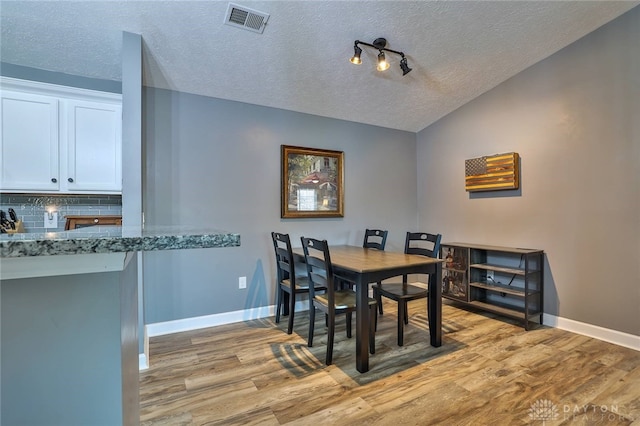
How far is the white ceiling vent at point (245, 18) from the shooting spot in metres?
2.08

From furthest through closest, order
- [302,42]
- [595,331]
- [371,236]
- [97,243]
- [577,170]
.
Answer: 1. [371,236]
2. [577,170]
3. [595,331]
4. [302,42]
5. [97,243]

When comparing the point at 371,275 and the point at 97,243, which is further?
the point at 371,275

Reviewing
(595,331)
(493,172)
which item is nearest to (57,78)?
(493,172)

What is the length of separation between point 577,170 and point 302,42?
109 inches

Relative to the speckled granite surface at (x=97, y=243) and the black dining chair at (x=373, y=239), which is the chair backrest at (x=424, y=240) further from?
the speckled granite surface at (x=97, y=243)

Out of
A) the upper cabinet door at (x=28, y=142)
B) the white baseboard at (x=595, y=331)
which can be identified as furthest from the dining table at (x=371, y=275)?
the upper cabinet door at (x=28, y=142)

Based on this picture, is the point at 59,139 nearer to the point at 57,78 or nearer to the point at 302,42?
the point at 57,78

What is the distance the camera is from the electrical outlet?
2.48 metres

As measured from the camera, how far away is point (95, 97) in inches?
95.0

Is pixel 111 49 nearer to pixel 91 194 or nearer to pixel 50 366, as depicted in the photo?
pixel 91 194

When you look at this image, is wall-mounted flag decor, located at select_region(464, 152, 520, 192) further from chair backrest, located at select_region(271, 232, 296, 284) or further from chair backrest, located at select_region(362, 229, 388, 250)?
chair backrest, located at select_region(271, 232, 296, 284)

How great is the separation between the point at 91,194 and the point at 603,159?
14.4 feet

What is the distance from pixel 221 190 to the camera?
10.0 feet

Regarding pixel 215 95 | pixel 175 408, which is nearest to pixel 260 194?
pixel 215 95
